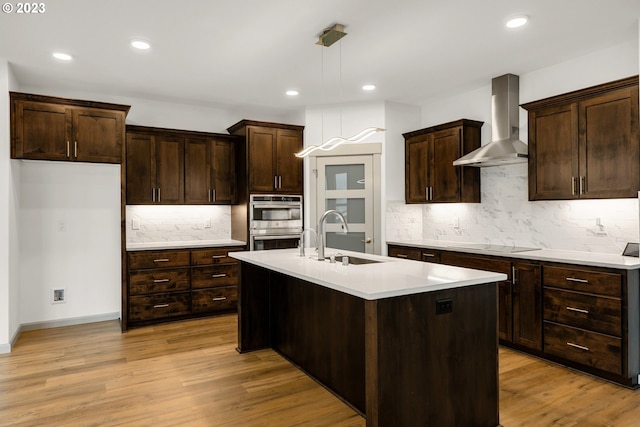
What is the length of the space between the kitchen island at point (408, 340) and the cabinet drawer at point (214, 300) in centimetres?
211

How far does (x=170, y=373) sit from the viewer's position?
3391 millimetres

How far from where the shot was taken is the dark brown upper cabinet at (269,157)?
5.31m

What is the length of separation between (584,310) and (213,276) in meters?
3.82

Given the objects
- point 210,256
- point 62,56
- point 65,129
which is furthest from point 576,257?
point 65,129

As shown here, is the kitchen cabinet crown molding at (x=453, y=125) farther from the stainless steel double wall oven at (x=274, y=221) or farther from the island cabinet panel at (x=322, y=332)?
the island cabinet panel at (x=322, y=332)

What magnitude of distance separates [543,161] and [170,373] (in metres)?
3.81

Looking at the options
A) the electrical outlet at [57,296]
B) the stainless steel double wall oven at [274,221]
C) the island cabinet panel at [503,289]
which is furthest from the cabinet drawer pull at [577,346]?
the electrical outlet at [57,296]

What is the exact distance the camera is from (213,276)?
5.09 metres

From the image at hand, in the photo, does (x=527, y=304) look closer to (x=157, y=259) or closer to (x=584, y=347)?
(x=584, y=347)

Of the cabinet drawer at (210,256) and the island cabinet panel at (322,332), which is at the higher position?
the cabinet drawer at (210,256)

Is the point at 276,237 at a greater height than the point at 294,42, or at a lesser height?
lesser

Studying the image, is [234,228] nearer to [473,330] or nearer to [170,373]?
[170,373]

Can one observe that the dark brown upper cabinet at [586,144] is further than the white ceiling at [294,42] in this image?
Yes

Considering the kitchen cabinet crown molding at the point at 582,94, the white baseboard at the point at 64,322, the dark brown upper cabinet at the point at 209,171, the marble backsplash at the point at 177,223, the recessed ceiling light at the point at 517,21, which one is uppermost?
the recessed ceiling light at the point at 517,21
